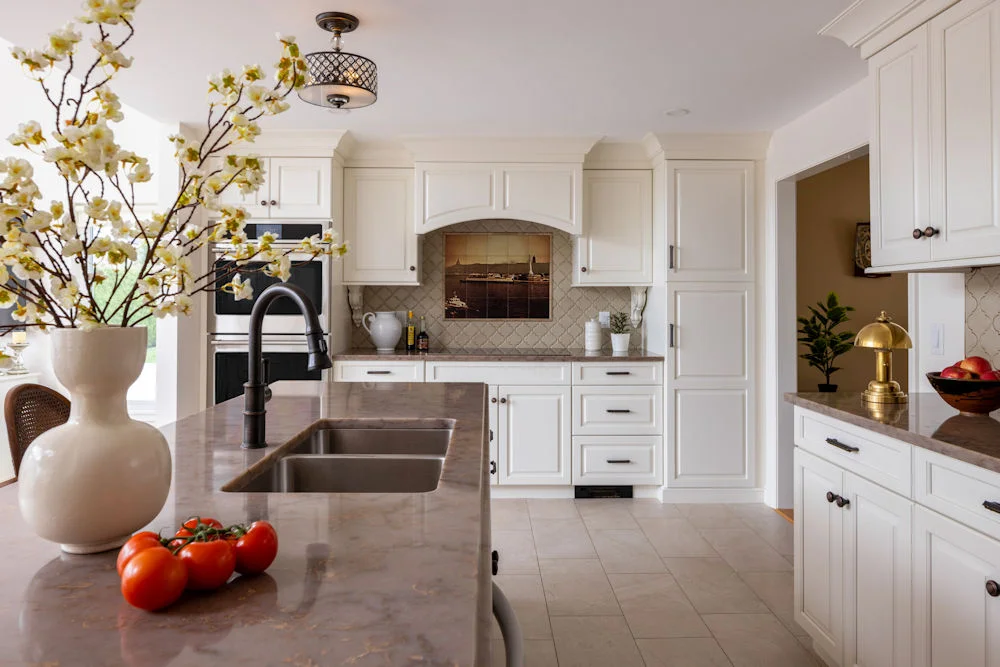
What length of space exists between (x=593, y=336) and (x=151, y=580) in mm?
4044

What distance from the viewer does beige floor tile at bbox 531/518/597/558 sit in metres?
3.37

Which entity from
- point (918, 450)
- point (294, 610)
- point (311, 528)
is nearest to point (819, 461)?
point (918, 450)

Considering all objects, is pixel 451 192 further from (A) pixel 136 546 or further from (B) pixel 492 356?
(A) pixel 136 546

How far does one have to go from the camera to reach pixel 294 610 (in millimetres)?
726

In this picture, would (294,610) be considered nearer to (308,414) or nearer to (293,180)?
(308,414)

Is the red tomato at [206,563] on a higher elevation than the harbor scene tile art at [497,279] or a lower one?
lower

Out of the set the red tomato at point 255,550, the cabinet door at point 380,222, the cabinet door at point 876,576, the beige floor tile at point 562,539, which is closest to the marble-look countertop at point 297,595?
the red tomato at point 255,550

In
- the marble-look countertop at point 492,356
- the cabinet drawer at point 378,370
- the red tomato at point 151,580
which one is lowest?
the red tomato at point 151,580

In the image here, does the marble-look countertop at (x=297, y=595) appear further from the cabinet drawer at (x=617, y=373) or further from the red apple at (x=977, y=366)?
the cabinet drawer at (x=617, y=373)

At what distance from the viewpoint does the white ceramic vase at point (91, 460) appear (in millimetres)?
849

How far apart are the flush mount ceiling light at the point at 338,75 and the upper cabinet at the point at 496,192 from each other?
1.78 meters

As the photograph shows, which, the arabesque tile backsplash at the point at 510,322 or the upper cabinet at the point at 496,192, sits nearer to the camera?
the upper cabinet at the point at 496,192

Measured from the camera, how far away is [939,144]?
216 cm

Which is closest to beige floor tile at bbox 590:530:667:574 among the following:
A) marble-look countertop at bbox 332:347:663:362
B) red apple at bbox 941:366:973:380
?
marble-look countertop at bbox 332:347:663:362
